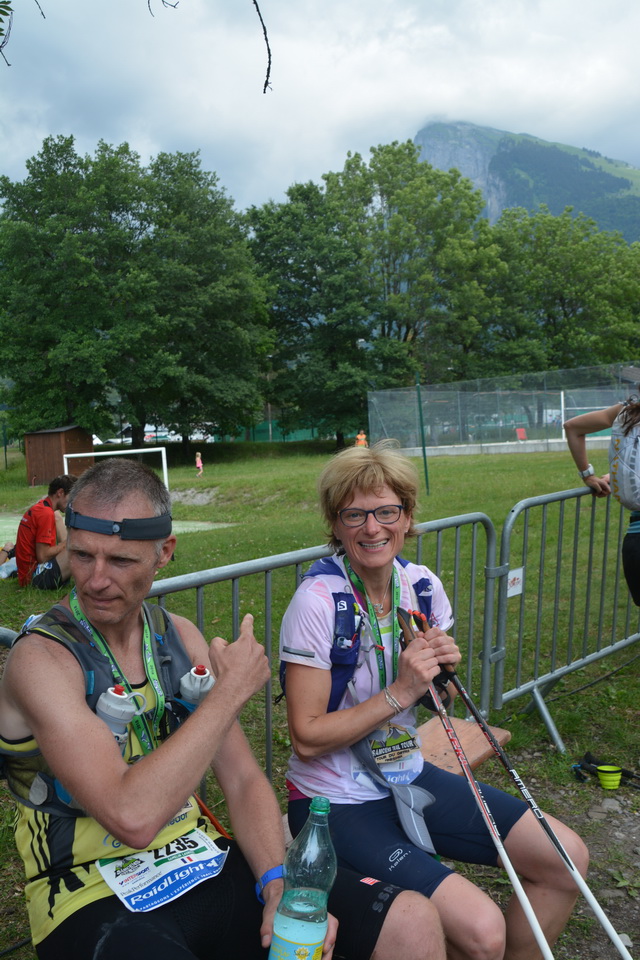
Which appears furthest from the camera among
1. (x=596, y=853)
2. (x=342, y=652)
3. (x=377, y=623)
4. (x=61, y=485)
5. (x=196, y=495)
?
(x=196, y=495)

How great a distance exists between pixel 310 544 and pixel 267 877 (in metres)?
9.13

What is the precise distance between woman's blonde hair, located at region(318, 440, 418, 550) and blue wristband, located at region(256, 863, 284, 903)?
114cm

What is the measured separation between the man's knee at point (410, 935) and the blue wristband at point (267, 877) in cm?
28

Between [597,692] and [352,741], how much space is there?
3757 millimetres

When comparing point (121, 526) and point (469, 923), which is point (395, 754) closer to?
point (469, 923)

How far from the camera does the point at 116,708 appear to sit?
6.11 ft

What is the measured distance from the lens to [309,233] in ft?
152

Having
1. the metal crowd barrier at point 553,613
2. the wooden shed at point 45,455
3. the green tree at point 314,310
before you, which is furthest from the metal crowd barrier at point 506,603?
the green tree at point 314,310

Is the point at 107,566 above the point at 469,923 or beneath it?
above

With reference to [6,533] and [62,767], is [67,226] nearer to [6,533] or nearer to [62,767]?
[6,533]

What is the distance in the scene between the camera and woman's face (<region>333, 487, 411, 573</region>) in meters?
2.62

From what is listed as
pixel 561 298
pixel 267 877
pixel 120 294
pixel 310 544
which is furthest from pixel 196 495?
pixel 561 298

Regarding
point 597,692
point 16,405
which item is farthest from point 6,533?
point 16,405

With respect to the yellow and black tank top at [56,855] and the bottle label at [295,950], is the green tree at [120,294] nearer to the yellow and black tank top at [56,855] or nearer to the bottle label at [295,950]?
the yellow and black tank top at [56,855]
